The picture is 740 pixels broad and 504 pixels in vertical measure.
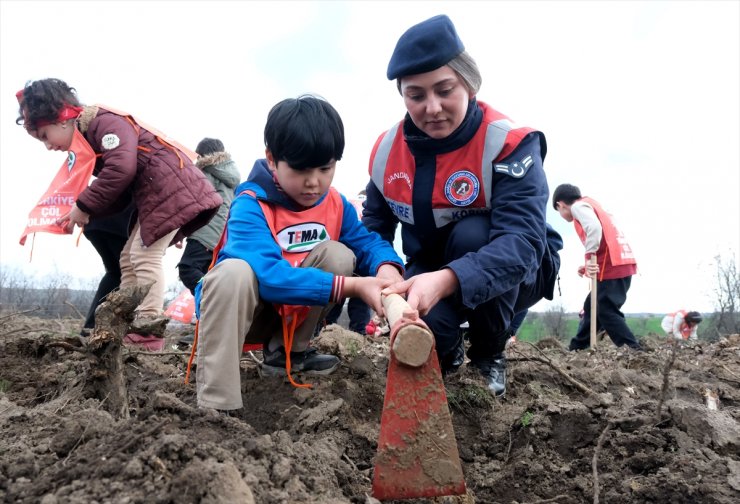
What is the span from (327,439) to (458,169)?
4.21ft

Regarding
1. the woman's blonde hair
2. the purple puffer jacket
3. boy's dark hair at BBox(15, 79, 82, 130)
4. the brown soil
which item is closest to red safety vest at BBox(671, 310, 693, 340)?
the brown soil

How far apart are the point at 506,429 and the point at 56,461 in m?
1.58

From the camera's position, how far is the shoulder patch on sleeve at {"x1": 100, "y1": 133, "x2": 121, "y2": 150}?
12.2 feet

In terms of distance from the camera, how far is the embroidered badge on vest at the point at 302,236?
8.29 ft

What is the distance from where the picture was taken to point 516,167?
8.00ft

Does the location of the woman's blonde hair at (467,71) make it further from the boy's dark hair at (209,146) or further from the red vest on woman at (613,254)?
the red vest on woman at (613,254)

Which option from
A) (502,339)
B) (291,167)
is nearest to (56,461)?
(291,167)

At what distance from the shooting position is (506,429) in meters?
2.29

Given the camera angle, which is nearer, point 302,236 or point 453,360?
point 302,236

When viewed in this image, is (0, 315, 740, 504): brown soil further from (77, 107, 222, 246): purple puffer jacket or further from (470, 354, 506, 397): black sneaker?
(77, 107, 222, 246): purple puffer jacket

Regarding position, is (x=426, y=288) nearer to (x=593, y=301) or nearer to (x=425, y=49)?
(x=425, y=49)

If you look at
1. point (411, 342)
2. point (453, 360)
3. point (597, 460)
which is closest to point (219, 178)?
point (453, 360)

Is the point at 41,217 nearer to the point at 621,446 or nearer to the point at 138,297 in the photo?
the point at 138,297

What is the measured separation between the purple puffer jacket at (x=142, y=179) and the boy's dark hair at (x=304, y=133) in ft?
5.42
